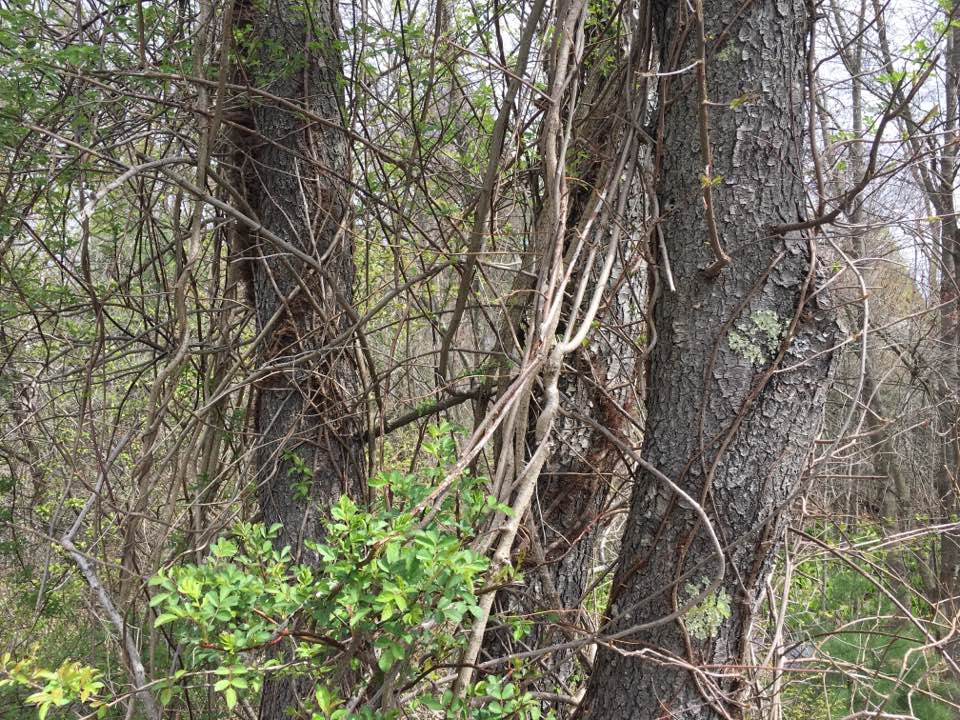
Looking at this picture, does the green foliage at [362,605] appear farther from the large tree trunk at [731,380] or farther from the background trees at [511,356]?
the large tree trunk at [731,380]

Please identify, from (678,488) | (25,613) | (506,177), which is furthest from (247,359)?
(25,613)

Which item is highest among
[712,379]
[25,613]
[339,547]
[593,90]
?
[593,90]

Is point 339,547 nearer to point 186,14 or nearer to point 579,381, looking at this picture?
point 579,381

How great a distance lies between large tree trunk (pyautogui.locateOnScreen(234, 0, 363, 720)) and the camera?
9.39ft

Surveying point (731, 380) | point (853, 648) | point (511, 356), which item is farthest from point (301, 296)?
point (853, 648)

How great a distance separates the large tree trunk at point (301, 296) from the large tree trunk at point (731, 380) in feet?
4.79

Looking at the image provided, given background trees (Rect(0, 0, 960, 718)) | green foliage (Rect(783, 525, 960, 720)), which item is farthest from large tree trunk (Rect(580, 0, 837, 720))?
green foliage (Rect(783, 525, 960, 720))

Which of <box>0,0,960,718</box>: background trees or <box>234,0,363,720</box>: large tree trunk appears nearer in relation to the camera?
<box>0,0,960,718</box>: background trees

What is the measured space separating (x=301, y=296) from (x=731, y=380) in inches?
71.8

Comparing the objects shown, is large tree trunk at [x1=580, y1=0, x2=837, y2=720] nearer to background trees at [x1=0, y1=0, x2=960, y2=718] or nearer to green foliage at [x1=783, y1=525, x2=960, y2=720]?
background trees at [x1=0, y1=0, x2=960, y2=718]

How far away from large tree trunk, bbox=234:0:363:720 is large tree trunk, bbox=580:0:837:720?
1459 millimetres

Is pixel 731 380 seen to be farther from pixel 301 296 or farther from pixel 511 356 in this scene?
pixel 301 296

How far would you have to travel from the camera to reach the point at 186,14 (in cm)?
282

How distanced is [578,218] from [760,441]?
1.03 m
